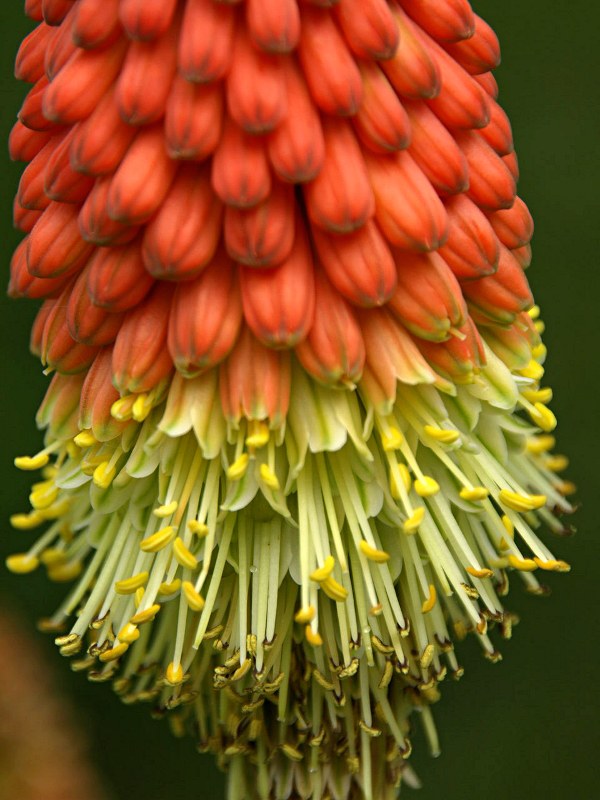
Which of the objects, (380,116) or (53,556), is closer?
(380,116)

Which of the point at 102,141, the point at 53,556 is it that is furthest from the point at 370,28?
the point at 53,556

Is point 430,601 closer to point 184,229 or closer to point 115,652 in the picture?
point 115,652

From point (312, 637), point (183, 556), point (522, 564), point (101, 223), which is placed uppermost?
point (101, 223)

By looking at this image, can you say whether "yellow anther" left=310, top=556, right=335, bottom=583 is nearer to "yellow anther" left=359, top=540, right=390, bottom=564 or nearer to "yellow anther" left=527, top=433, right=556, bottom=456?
"yellow anther" left=359, top=540, right=390, bottom=564

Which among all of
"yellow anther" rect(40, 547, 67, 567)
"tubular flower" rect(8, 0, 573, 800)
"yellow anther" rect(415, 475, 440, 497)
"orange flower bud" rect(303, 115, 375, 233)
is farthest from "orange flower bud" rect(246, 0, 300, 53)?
"yellow anther" rect(40, 547, 67, 567)

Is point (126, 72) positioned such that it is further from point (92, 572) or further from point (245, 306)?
point (92, 572)

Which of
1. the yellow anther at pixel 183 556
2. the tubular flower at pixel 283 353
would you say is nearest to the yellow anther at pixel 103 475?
the tubular flower at pixel 283 353

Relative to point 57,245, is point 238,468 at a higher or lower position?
lower
